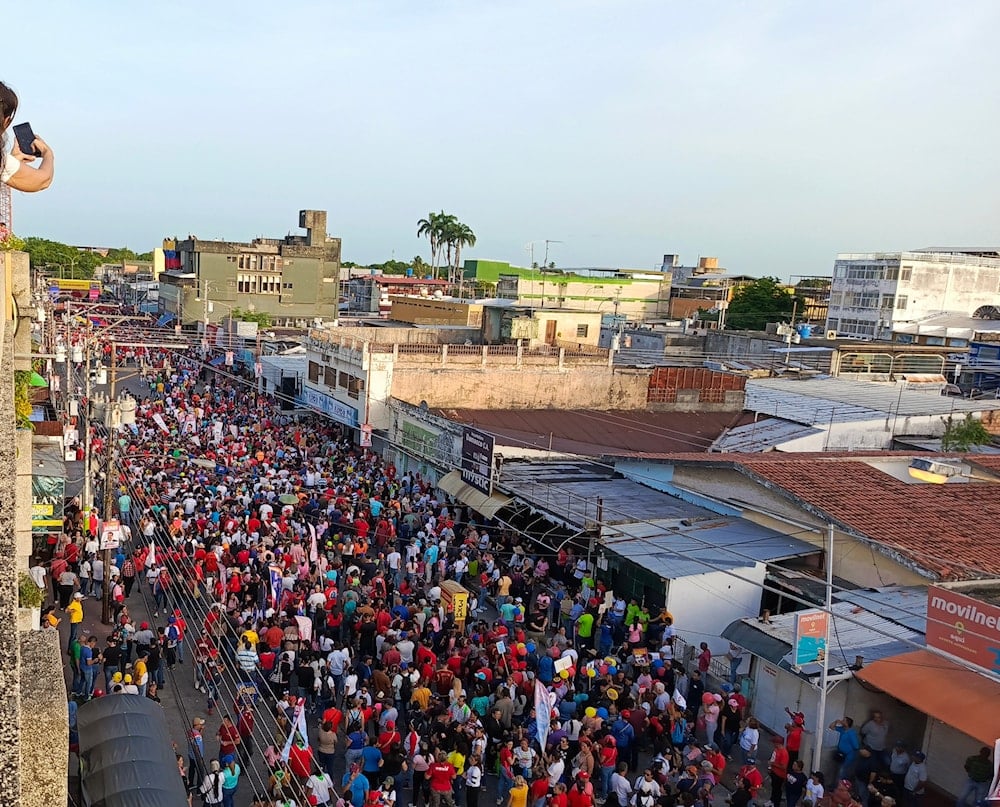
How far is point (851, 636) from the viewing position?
48.5 feet

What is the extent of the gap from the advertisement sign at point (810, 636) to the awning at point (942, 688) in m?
1.12

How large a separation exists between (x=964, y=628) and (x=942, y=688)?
35.6 inches

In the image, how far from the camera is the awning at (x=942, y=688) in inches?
463

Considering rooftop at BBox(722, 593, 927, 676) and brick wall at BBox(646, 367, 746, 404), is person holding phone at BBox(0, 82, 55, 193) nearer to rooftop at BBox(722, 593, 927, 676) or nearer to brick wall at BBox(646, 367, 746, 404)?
rooftop at BBox(722, 593, 927, 676)

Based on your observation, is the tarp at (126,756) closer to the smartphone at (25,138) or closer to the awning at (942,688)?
the smartphone at (25,138)

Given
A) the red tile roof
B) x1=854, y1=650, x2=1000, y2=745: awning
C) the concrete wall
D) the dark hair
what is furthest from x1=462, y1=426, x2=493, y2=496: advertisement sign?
the dark hair

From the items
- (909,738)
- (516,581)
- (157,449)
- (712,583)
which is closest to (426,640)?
(516,581)

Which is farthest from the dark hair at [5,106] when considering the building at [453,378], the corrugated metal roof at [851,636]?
the building at [453,378]

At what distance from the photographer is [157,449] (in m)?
28.8

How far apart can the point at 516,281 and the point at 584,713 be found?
160 ft

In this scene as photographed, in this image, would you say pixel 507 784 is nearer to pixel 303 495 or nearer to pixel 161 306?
pixel 303 495

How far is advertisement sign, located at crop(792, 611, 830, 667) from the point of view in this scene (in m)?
12.6

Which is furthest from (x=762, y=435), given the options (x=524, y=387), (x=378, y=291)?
(x=378, y=291)

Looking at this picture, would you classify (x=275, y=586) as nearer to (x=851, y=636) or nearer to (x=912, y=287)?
(x=851, y=636)
